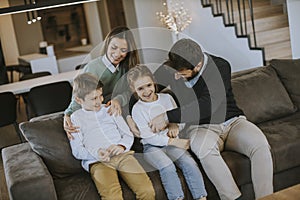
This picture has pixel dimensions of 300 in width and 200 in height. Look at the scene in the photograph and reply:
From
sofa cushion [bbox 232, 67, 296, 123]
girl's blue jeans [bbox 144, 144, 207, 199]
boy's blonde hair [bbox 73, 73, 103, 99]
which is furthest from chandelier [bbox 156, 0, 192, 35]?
girl's blue jeans [bbox 144, 144, 207, 199]

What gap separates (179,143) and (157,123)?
0.19m

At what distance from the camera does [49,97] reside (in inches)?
199

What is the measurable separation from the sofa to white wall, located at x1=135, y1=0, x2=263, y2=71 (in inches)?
87.8

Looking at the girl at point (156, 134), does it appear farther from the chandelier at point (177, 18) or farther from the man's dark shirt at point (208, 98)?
the chandelier at point (177, 18)

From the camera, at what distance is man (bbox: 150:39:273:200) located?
2.91m

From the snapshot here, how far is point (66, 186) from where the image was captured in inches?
113

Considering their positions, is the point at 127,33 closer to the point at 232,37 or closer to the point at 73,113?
the point at 73,113

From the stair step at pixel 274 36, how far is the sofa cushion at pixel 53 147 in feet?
12.1

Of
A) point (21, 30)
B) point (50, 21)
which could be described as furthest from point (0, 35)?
point (50, 21)

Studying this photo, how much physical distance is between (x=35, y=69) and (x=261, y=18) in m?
3.91

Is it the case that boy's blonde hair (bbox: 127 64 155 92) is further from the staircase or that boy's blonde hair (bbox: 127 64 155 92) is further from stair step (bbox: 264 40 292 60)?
stair step (bbox: 264 40 292 60)

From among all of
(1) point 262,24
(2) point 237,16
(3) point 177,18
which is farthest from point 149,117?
(3) point 177,18

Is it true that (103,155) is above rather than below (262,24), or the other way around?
below

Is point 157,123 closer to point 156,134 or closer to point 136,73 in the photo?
point 156,134
